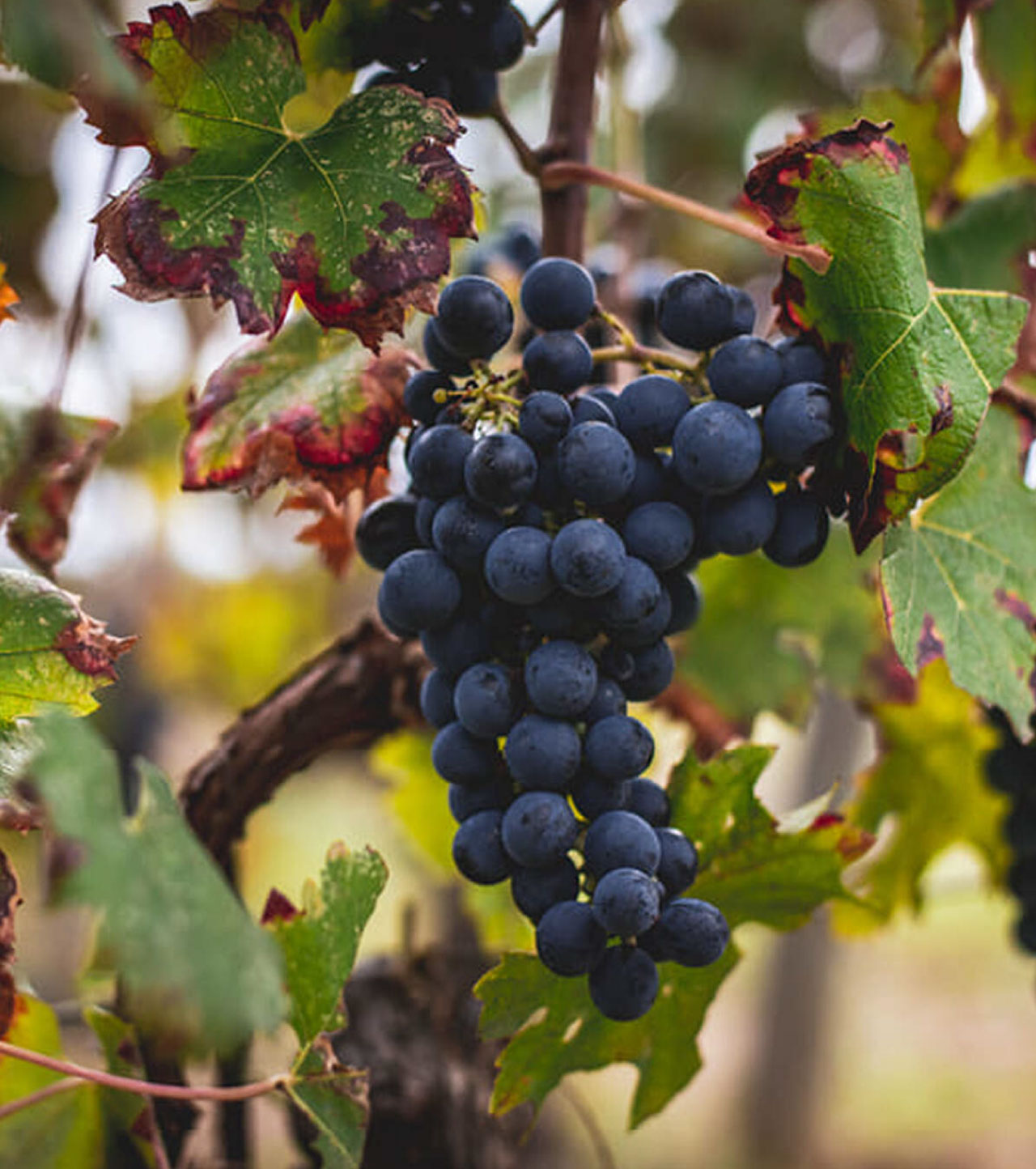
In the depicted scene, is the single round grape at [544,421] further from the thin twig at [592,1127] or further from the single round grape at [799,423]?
the thin twig at [592,1127]

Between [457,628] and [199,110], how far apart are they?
0.32m

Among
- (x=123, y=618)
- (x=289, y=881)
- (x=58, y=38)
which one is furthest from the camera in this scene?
(x=289, y=881)

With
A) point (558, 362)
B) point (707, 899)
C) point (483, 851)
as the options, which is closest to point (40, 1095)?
point (483, 851)

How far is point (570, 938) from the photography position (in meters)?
0.54

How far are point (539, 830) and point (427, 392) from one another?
0.86 feet

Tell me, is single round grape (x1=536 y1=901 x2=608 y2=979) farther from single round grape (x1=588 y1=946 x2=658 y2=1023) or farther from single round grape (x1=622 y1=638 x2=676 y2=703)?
single round grape (x1=622 y1=638 x2=676 y2=703)

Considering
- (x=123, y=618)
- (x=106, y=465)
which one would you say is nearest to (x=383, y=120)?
→ (x=106, y=465)

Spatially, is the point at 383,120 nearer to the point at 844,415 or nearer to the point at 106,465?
the point at 844,415

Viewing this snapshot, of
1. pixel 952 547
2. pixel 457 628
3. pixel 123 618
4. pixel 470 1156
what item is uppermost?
pixel 123 618

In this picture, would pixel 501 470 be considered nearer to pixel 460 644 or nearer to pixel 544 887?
pixel 460 644

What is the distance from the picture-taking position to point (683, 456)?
585 mm

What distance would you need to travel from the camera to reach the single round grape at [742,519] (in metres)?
0.60

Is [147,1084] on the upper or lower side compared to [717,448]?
lower

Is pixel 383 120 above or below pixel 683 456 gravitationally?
above
